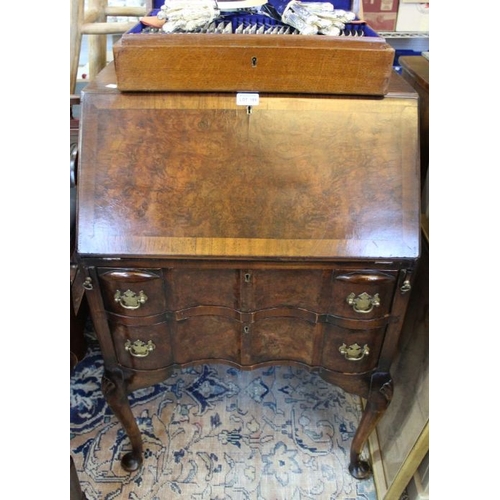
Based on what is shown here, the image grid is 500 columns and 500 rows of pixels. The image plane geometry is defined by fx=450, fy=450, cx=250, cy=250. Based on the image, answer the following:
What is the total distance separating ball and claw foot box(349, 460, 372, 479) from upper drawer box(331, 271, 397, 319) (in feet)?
2.01

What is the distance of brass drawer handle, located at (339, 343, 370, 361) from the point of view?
Result: 3.47 feet

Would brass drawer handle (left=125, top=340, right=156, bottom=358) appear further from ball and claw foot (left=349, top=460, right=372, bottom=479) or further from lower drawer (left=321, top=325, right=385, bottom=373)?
ball and claw foot (left=349, top=460, right=372, bottom=479)

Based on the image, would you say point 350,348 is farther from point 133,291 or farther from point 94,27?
point 94,27

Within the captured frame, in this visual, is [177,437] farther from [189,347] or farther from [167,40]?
[167,40]

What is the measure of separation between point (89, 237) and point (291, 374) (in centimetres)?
104

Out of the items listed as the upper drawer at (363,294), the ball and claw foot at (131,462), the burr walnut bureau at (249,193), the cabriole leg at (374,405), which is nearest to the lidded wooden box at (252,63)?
the burr walnut bureau at (249,193)

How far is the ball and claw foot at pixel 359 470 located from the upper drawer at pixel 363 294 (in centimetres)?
61

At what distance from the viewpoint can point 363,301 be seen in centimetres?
97

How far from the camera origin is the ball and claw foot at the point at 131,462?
1366 mm

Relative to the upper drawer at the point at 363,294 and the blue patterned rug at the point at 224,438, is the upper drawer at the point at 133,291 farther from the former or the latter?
the blue patterned rug at the point at 224,438

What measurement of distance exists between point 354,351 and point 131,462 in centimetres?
79

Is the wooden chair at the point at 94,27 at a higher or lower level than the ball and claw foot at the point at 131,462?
higher

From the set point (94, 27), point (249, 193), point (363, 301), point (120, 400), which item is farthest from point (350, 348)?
point (94, 27)

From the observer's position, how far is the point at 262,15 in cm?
111
